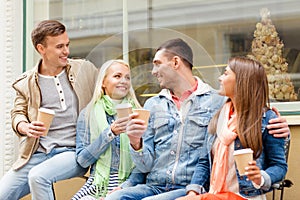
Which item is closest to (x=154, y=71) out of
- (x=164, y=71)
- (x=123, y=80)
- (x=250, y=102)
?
(x=164, y=71)

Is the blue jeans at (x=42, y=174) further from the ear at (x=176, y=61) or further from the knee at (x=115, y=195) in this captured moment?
the ear at (x=176, y=61)

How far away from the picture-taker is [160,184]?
298 cm

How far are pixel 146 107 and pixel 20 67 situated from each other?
1.74 meters

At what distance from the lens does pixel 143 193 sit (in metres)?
2.97

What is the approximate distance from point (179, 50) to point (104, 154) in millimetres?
657

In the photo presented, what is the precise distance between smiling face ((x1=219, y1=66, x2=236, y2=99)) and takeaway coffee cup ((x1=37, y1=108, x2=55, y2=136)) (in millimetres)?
973

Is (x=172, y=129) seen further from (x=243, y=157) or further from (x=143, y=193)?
(x=243, y=157)

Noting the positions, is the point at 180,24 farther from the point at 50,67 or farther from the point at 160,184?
the point at 160,184

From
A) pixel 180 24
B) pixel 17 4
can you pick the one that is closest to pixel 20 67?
pixel 17 4

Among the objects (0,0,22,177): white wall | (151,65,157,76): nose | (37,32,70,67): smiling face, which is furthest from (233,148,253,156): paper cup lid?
(0,0,22,177): white wall

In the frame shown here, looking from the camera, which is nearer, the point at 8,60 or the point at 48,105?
the point at 48,105

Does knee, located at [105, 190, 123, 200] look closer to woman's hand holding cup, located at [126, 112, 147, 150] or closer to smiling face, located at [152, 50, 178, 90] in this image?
woman's hand holding cup, located at [126, 112, 147, 150]

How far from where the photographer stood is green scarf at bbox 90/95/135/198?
10.2 feet

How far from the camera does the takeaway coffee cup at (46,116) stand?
3.31 m
